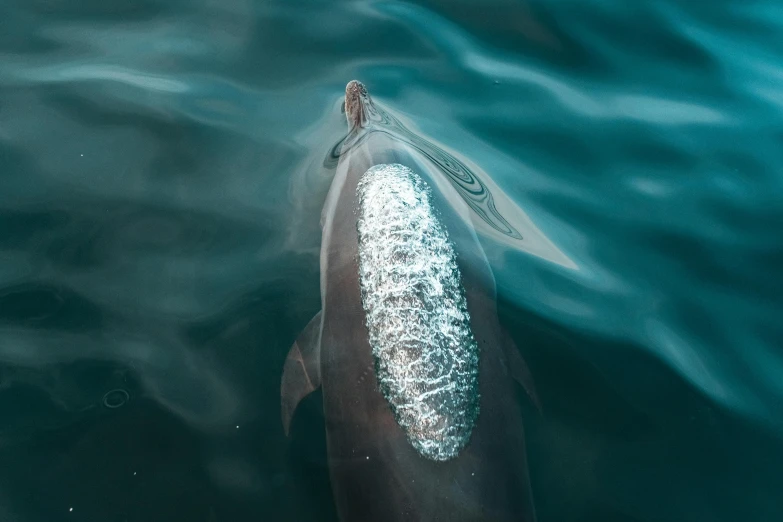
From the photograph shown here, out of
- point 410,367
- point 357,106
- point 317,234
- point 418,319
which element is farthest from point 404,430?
point 357,106

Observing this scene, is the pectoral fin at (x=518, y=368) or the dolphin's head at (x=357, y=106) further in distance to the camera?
the dolphin's head at (x=357, y=106)

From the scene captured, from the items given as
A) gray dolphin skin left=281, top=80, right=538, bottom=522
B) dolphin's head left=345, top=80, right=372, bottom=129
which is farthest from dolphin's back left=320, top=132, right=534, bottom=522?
dolphin's head left=345, top=80, right=372, bottom=129

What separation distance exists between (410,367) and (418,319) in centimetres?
27

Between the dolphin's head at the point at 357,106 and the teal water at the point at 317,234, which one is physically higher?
the dolphin's head at the point at 357,106

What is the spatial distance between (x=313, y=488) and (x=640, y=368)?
2043 millimetres

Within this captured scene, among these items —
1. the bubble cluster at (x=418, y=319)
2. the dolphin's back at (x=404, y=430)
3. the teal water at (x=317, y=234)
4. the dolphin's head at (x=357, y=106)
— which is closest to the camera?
the dolphin's back at (x=404, y=430)

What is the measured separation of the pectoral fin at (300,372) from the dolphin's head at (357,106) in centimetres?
184

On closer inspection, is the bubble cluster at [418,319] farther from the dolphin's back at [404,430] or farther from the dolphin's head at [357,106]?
the dolphin's head at [357,106]

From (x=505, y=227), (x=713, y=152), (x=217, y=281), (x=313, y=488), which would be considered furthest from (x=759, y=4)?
(x=313, y=488)

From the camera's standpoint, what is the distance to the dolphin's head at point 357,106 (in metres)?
5.07

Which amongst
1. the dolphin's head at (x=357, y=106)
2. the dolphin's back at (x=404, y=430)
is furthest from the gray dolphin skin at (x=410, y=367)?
the dolphin's head at (x=357, y=106)

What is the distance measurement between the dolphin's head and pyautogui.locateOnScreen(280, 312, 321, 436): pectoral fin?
1840 millimetres

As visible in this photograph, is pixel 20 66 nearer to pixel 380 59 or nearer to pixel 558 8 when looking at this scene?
pixel 380 59

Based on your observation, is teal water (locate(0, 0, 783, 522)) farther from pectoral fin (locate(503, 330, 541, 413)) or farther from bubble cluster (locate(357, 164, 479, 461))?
bubble cluster (locate(357, 164, 479, 461))
